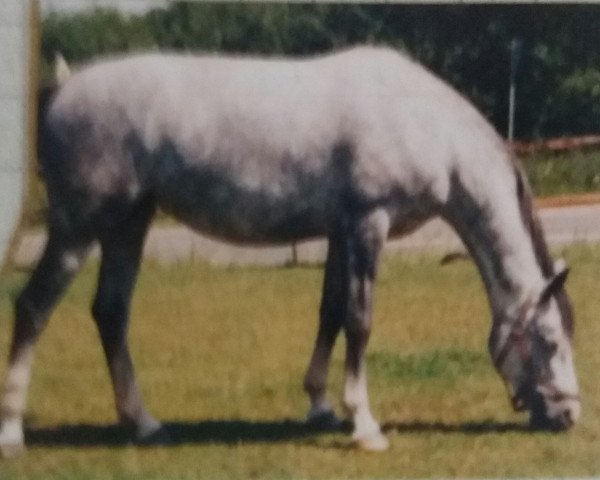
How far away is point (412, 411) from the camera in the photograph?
10.4 feet

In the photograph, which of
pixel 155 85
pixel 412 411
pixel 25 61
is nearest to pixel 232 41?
pixel 155 85

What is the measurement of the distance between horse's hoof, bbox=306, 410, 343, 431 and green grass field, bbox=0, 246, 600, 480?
19 millimetres

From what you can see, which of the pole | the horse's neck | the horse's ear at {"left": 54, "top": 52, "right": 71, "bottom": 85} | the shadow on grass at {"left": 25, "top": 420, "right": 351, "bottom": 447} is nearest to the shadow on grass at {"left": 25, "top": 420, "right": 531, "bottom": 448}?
the shadow on grass at {"left": 25, "top": 420, "right": 351, "bottom": 447}

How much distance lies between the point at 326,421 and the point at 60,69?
99 centimetres

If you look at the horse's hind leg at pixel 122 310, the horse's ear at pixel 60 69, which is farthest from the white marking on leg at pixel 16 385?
the horse's ear at pixel 60 69

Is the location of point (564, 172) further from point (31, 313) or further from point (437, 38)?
point (31, 313)

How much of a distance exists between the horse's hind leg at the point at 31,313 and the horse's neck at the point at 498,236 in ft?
2.77

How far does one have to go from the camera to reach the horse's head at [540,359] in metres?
3.18

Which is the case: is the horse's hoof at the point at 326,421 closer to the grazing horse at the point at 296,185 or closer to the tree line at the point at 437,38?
the grazing horse at the point at 296,185

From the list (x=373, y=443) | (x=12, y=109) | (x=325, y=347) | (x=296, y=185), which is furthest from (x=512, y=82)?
(x=12, y=109)

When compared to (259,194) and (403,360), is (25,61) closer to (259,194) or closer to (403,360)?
(259,194)

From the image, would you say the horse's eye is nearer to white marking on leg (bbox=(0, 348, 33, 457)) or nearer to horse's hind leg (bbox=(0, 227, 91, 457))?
horse's hind leg (bbox=(0, 227, 91, 457))

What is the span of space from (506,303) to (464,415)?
10.8 inches

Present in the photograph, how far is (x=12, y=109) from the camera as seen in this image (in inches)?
123
